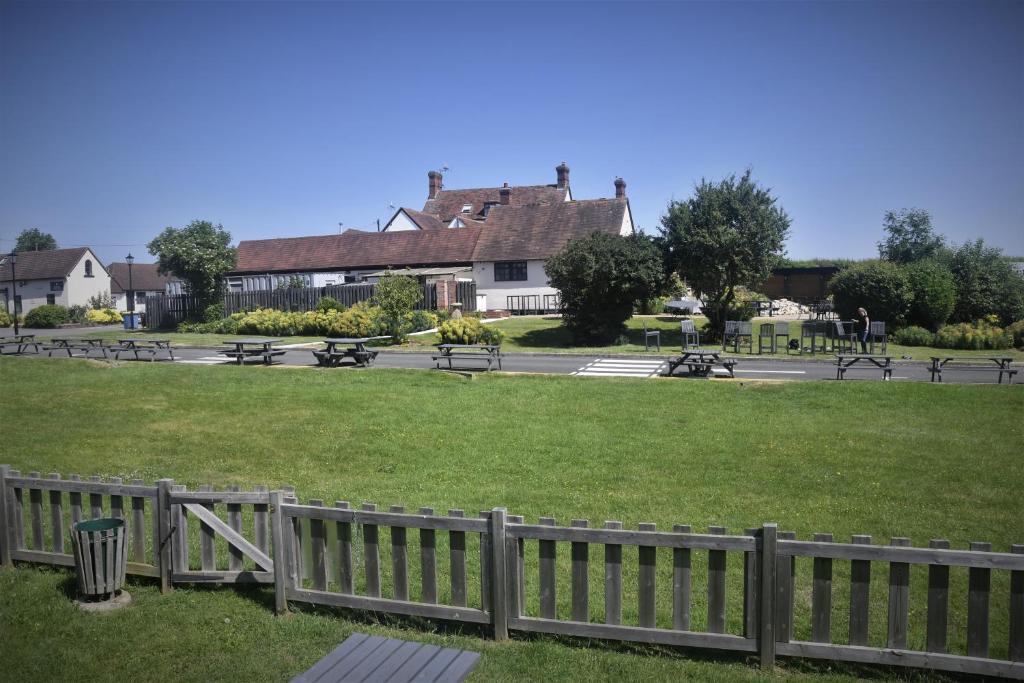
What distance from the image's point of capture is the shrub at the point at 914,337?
99.1 ft

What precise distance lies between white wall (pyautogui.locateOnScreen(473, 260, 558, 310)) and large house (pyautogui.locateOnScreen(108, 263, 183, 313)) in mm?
37288

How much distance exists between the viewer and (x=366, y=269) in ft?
164

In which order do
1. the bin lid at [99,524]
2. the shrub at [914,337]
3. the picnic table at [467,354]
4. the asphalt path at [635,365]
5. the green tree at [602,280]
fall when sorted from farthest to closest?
the shrub at [914,337]
the green tree at [602,280]
the picnic table at [467,354]
the asphalt path at [635,365]
the bin lid at [99,524]

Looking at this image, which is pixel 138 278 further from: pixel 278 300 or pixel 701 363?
pixel 701 363

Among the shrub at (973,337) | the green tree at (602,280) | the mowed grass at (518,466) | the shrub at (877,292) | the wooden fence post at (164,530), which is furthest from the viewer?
the shrub at (877,292)

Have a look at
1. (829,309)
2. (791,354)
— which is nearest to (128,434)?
(791,354)

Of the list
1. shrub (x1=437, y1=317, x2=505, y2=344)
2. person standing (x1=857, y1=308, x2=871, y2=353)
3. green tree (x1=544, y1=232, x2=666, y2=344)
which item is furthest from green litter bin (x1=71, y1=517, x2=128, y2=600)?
person standing (x1=857, y1=308, x2=871, y2=353)

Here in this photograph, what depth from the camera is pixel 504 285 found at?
46.9m

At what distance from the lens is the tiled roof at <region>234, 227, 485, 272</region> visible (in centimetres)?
4931

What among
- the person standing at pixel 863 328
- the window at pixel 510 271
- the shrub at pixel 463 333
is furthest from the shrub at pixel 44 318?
the person standing at pixel 863 328

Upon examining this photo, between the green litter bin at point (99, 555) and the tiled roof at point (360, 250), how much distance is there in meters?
41.9

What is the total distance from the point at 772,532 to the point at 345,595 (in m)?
3.41

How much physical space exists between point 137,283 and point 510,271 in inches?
1865

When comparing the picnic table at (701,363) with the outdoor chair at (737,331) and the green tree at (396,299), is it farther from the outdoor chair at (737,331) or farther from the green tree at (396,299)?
the green tree at (396,299)
